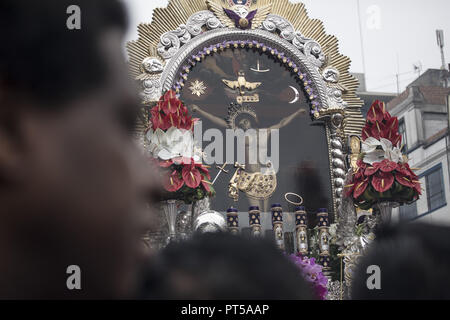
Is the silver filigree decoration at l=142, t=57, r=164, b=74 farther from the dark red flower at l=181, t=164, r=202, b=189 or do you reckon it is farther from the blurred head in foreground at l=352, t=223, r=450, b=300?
the blurred head in foreground at l=352, t=223, r=450, b=300

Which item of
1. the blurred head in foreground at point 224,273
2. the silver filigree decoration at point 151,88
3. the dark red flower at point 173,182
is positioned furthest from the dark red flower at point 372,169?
the blurred head in foreground at point 224,273

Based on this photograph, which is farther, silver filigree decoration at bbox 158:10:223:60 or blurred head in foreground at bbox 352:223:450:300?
silver filigree decoration at bbox 158:10:223:60

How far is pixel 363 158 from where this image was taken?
6934mm

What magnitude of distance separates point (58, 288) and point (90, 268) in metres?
0.05

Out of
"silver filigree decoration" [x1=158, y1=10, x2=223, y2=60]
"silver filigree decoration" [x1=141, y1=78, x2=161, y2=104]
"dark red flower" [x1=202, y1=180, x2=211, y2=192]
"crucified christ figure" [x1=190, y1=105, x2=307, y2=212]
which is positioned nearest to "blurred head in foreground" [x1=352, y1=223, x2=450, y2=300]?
"dark red flower" [x1=202, y1=180, x2=211, y2=192]

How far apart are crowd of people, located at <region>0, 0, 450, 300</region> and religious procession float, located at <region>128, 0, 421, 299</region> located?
558 cm

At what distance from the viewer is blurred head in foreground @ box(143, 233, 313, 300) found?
3.72 ft

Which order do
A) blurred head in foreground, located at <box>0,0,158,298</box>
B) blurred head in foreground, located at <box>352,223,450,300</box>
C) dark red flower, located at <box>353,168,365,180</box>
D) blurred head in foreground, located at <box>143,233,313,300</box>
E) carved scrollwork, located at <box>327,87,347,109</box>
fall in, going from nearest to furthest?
1. blurred head in foreground, located at <box>0,0,158,298</box>
2. blurred head in foreground, located at <box>143,233,313,300</box>
3. blurred head in foreground, located at <box>352,223,450,300</box>
4. dark red flower, located at <box>353,168,365,180</box>
5. carved scrollwork, located at <box>327,87,347,109</box>

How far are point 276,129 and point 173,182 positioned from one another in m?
1.95

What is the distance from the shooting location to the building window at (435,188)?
13602 mm

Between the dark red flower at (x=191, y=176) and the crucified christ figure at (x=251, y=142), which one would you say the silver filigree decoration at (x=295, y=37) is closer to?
the crucified christ figure at (x=251, y=142)

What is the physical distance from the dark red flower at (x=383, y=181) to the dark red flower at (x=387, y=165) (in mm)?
46
